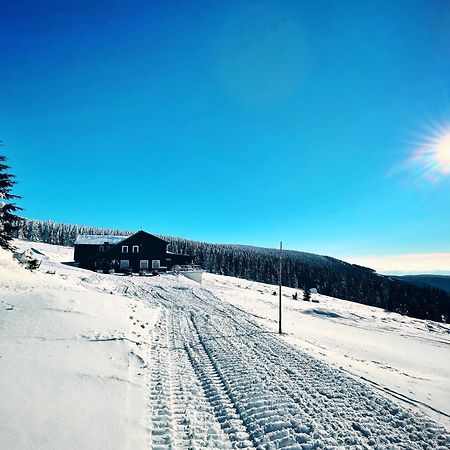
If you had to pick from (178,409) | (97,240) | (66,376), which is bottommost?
(178,409)

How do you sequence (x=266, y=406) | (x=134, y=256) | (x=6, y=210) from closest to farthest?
(x=266, y=406)
(x=6, y=210)
(x=134, y=256)

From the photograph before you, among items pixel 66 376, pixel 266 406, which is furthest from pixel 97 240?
pixel 266 406

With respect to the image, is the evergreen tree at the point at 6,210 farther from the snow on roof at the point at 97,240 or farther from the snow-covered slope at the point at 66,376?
the snow on roof at the point at 97,240

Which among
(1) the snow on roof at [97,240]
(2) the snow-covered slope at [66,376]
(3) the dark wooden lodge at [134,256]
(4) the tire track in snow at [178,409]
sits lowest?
(4) the tire track in snow at [178,409]

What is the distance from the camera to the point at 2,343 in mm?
8508

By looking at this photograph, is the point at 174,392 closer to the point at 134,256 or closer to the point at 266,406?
the point at 266,406

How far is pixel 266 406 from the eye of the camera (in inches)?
287

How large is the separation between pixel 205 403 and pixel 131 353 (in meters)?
3.62

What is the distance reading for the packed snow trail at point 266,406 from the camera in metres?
6.05

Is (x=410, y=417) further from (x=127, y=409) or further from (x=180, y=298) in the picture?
(x=180, y=298)

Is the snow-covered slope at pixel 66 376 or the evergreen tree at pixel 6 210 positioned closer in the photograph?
the snow-covered slope at pixel 66 376

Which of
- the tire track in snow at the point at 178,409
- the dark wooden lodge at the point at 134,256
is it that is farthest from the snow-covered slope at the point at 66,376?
the dark wooden lodge at the point at 134,256

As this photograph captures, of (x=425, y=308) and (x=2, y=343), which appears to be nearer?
(x=2, y=343)

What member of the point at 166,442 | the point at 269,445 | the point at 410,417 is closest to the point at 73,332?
the point at 166,442
